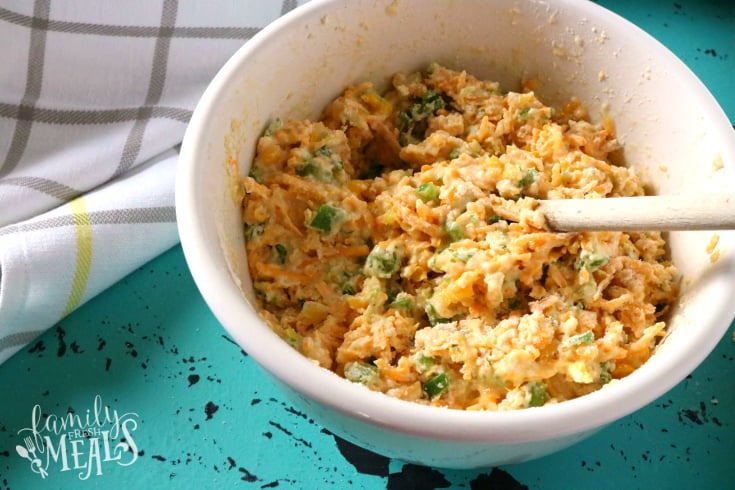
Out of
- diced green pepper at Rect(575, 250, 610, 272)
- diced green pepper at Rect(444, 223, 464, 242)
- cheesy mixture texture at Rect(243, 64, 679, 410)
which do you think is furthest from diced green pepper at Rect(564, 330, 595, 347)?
diced green pepper at Rect(444, 223, 464, 242)

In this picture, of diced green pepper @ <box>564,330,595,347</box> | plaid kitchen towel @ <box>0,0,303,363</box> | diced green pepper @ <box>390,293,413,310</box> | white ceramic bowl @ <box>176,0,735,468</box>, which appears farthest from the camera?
plaid kitchen towel @ <box>0,0,303,363</box>

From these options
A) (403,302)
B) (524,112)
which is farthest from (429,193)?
(524,112)

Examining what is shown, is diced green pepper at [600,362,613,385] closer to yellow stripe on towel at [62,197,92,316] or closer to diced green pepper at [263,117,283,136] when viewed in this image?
diced green pepper at [263,117,283,136]

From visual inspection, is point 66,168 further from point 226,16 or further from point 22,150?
→ point 226,16

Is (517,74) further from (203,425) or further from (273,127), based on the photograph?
(203,425)

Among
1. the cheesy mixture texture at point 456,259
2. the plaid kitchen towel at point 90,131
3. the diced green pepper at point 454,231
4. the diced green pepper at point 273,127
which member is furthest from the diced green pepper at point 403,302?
the plaid kitchen towel at point 90,131
